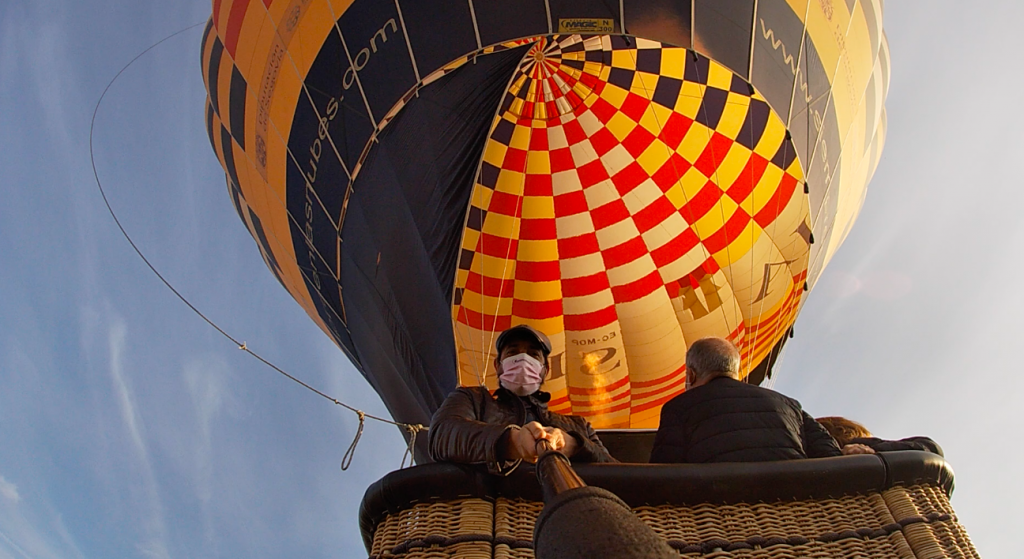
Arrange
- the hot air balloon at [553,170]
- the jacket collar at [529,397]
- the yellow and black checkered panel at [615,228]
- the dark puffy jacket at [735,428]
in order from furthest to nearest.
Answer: the yellow and black checkered panel at [615,228] < the hot air balloon at [553,170] < the jacket collar at [529,397] < the dark puffy jacket at [735,428]

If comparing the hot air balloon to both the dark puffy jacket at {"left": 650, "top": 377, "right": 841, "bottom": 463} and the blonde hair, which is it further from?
the dark puffy jacket at {"left": 650, "top": 377, "right": 841, "bottom": 463}

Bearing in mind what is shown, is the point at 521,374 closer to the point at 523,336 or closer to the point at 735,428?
the point at 523,336

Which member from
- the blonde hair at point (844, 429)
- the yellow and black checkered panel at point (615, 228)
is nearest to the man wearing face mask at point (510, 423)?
the blonde hair at point (844, 429)

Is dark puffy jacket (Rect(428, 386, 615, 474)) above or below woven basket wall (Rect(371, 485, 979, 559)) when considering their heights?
above

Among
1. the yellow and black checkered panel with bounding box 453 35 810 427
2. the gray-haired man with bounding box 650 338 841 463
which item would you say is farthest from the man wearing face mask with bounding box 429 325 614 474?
the yellow and black checkered panel with bounding box 453 35 810 427

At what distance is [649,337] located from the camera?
5.29 meters

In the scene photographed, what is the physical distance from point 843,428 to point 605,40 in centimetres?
353

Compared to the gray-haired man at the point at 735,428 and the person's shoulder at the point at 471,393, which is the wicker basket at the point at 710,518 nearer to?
the gray-haired man at the point at 735,428

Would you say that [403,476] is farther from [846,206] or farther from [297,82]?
[846,206]

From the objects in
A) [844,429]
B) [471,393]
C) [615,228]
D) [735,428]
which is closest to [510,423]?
[471,393]

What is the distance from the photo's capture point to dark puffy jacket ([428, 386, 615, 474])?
3.05 feet

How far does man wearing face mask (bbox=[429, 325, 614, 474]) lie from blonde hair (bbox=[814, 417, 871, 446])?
781 mm

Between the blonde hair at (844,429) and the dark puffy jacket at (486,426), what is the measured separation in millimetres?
775

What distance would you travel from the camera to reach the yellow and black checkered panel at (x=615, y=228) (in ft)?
17.0
